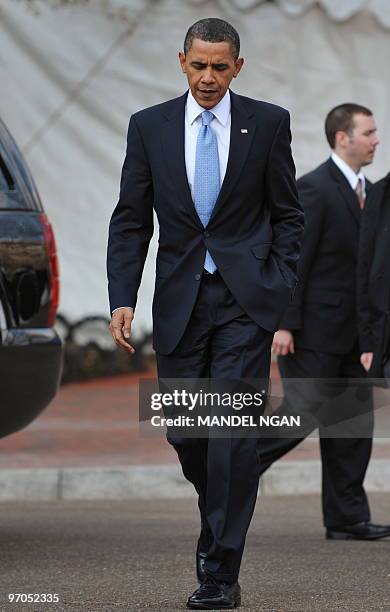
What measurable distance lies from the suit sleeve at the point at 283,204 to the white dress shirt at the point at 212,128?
0.16 m

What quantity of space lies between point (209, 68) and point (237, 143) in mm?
280

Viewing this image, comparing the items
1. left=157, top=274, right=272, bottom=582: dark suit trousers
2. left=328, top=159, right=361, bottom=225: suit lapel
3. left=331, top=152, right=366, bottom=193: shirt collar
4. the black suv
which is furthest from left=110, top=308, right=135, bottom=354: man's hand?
left=331, top=152, right=366, bottom=193: shirt collar

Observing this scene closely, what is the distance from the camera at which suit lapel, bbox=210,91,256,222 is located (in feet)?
17.0

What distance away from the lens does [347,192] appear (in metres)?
7.18

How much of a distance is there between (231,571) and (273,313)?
85 cm

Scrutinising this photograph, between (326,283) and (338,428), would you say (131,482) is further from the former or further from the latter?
(326,283)

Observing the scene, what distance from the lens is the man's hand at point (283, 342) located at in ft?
23.1

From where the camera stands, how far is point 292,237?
5.27 m

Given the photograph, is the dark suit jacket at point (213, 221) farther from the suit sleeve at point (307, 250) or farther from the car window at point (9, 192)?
the suit sleeve at point (307, 250)

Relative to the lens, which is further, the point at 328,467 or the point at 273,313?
the point at 328,467

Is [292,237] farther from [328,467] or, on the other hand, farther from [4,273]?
[328,467]

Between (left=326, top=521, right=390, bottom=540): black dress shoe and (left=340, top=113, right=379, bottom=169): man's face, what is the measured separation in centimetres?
166

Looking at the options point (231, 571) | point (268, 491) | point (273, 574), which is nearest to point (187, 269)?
point (231, 571)

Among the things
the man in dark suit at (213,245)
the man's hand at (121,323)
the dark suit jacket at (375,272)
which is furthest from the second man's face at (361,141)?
the man's hand at (121,323)
